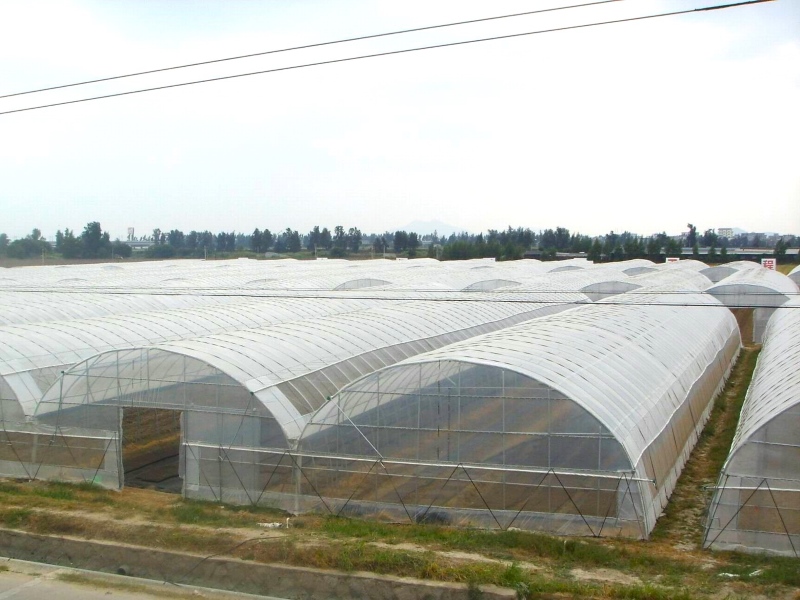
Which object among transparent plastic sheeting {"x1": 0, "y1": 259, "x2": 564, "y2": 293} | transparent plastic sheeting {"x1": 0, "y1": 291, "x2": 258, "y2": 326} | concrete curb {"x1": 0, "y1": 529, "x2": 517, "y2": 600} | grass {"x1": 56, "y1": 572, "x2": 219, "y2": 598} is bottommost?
grass {"x1": 56, "y1": 572, "x2": 219, "y2": 598}

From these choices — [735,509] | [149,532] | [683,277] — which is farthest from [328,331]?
[683,277]

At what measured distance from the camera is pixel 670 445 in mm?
18062

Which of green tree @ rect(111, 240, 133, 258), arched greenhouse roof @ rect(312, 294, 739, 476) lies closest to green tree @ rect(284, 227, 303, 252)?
green tree @ rect(111, 240, 133, 258)

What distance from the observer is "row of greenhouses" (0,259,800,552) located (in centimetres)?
1498

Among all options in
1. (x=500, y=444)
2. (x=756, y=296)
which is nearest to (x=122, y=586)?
(x=500, y=444)

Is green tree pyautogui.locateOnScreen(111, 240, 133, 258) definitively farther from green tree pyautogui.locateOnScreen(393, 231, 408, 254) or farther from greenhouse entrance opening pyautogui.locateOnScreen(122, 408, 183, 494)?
greenhouse entrance opening pyautogui.locateOnScreen(122, 408, 183, 494)

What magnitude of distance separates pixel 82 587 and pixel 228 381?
5569mm

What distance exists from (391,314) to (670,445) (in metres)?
11.5

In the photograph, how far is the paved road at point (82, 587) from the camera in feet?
41.9

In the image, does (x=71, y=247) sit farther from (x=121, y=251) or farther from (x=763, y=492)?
(x=763, y=492)

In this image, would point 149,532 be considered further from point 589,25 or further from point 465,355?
point 589,25

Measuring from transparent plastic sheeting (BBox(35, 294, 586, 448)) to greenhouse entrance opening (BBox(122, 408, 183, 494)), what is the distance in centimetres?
91

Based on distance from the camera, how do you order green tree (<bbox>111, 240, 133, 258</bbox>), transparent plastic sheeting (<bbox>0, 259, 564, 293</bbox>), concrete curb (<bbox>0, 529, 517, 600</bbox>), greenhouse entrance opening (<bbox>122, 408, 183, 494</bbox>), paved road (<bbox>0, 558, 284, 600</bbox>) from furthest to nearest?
1. green tree (<bbox>111, 240, 133, 258</bbox>)
2. transparent plastic sheeting (<bbox>0, 259, 564, 293</bbox>)
3. greenhouse entrance opening (<bbox>122, 408, 183, 494</bbox>)
4. paved road (<bbox>0, 558, 284, 600</bbox>)
5. concrete curb (<bbox>0, 529, 517, 600</bbox>)

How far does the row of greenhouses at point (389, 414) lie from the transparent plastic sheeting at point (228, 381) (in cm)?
5
